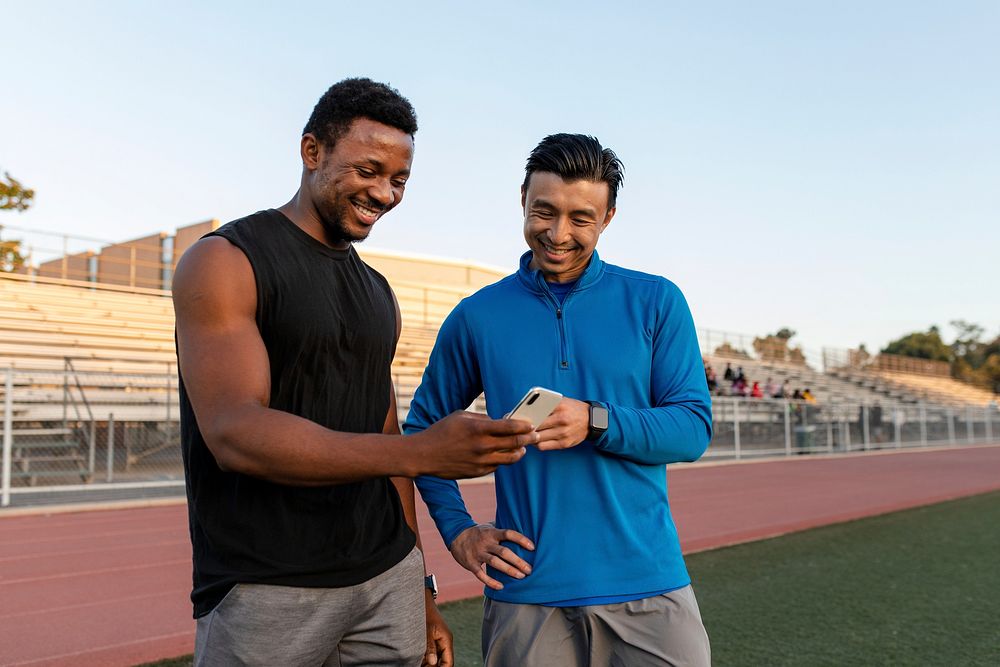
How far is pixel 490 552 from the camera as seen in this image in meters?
1.92

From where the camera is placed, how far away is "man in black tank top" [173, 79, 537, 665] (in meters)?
1.46

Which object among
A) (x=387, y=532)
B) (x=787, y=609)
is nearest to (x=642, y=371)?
(x=387, y=532)

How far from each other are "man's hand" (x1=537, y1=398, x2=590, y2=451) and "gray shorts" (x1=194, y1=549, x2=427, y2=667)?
517mm

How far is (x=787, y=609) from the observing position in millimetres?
5152

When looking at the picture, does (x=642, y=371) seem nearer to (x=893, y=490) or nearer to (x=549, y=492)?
(x=549, y=492)

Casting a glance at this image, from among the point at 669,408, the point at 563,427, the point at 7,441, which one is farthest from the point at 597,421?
the point at 7,441

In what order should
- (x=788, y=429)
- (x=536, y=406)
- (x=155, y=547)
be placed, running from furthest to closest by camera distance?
1. (x=788, y=429)
2. (x=155, y=547)
3. (x=536, y=406)

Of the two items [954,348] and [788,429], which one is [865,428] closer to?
[788,429]

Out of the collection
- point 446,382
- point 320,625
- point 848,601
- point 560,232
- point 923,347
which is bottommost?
point 848,601

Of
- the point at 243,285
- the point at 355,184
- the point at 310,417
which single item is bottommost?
the point at 310,417

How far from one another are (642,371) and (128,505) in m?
9.30

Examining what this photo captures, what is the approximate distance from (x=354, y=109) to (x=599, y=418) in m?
0.84

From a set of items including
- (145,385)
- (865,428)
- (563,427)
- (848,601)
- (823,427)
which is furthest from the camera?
(865,428)

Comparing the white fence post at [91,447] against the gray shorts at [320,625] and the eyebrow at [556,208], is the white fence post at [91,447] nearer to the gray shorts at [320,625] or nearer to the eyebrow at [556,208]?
the gray shorts at [320,625]
